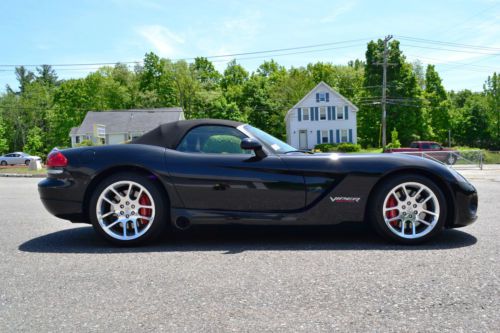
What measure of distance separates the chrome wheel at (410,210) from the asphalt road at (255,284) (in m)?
0.18

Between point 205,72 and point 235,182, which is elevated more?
point 205,72

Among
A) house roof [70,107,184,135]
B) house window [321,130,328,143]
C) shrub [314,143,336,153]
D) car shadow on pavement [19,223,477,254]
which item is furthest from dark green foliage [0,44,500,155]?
car shadow on pavement [19,223,477,254]

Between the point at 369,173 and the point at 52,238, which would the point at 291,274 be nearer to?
the point at 369,173

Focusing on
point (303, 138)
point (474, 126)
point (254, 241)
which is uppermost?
point (474, 126)

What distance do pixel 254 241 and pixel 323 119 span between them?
4415 centimetres

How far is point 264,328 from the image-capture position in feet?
6.49

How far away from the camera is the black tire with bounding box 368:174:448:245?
11.9 ft

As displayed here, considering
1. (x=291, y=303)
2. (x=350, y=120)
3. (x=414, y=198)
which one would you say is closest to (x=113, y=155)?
(x=291, y=303)

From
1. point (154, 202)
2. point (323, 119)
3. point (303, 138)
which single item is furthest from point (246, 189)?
point (303, 138)

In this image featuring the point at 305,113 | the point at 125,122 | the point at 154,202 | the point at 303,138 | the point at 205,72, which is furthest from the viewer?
the point at 205,72

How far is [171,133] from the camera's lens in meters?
4.04

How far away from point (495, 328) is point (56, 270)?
298 centimetres

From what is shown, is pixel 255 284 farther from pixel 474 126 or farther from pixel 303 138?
pixel 474 126

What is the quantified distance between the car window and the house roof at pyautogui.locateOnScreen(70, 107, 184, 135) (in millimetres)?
47513
